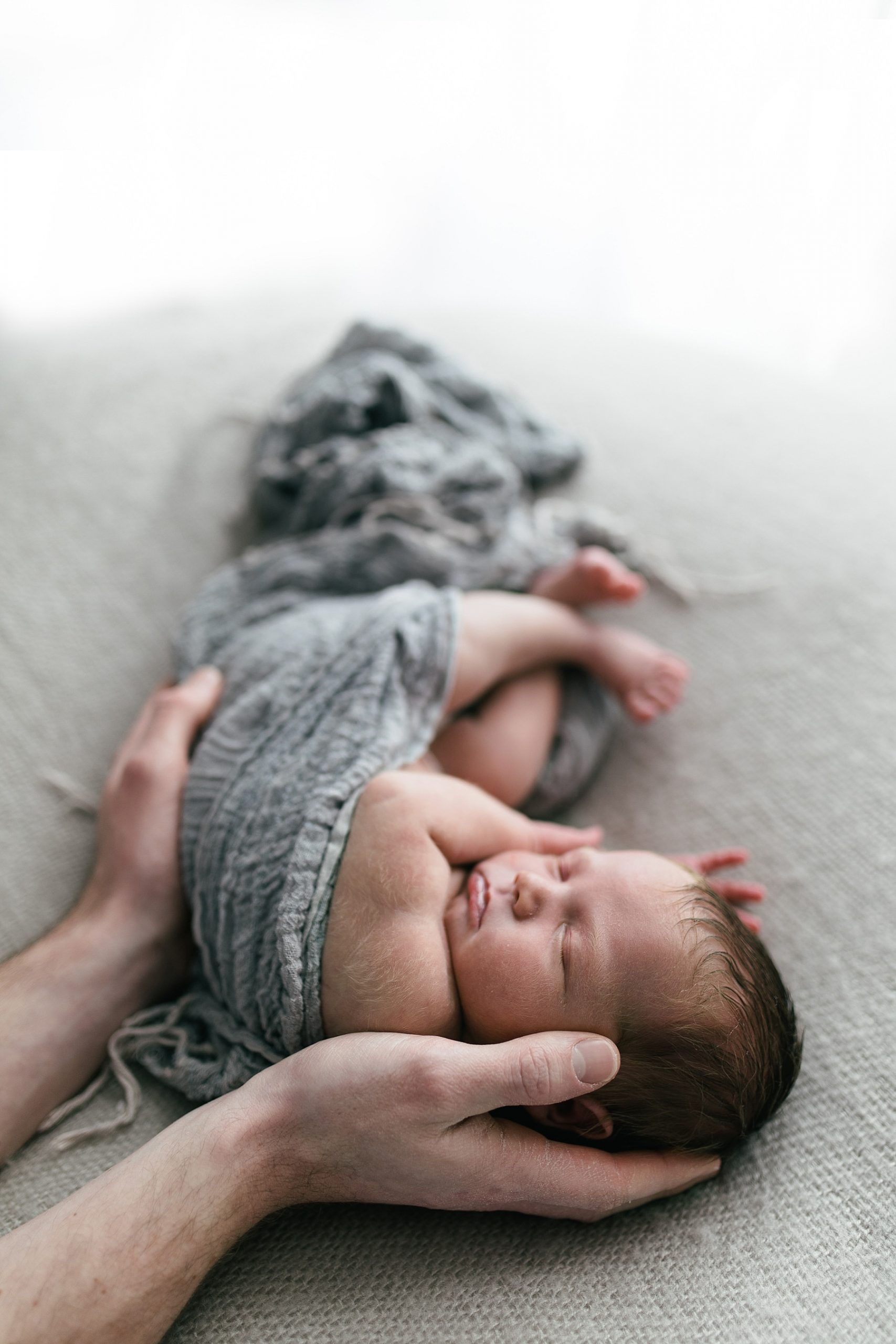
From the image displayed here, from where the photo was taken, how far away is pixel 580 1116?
2.76 feet

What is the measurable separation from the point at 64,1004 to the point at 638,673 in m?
0.72

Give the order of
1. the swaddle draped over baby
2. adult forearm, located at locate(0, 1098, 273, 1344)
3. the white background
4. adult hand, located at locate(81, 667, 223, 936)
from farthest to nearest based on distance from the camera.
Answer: the white background
adult hand, located at locate(81, 667, 223, 936)
the swaddle draped over baby
adult forearm, located at locate(0, 1098, 273, 1344)

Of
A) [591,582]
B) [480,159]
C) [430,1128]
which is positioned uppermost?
[480,159]

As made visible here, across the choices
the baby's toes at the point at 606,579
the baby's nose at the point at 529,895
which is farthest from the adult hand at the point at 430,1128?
the baby's toes at the point at 606,579

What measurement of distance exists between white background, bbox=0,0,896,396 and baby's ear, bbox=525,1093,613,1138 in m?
1.41

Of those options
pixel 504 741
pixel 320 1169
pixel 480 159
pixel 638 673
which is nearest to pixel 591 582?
pixel 638 673

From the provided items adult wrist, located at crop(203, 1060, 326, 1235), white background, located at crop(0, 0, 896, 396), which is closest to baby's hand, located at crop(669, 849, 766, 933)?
adult wrist, located at crop(203, 1060, 326, 1235)

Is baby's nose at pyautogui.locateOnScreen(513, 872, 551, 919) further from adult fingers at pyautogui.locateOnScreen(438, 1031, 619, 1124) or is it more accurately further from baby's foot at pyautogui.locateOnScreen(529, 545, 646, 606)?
baby's foot at pyautogui.locateOnScreen(529, 545, 646, 606)

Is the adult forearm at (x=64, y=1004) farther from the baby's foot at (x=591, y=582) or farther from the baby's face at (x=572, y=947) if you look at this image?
the baby's foot at (x=591, y=582)

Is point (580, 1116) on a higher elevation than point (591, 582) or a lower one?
lower

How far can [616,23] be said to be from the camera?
2.15 m

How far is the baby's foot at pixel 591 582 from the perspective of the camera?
3.90 ft

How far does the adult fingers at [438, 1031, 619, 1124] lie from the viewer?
2.46ft

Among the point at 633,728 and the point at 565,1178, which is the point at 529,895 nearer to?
the point at 565,1178
